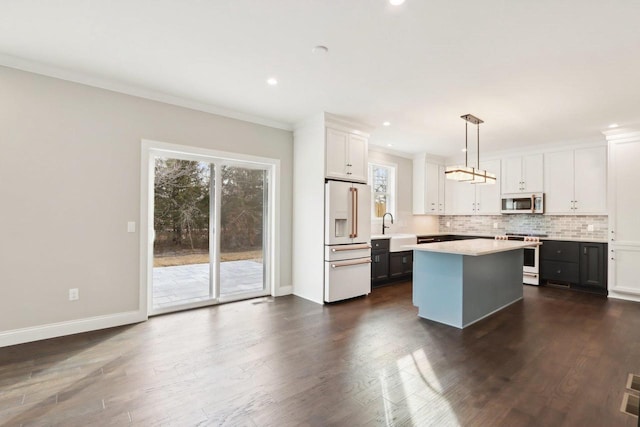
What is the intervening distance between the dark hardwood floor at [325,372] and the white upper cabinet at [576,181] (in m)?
2.35

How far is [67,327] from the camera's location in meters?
3.35

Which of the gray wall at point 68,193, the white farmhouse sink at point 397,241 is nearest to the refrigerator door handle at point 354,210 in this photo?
the white farmhouse sink at point 397,241

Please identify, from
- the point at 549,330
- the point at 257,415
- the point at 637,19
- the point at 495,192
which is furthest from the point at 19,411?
the point at 495,192

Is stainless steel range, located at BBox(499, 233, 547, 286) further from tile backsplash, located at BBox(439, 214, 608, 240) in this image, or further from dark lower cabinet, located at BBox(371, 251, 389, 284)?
dark lower cabinet, located at BBox(371, 251, 389, 284)

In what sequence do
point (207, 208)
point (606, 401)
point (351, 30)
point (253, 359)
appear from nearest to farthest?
point (606, 401), point (351, 30), point (253, 359), point (207, 208)

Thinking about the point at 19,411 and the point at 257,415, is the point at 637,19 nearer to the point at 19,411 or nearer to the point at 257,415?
the point at 257,415

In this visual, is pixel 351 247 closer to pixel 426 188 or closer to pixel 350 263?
pixel 350 263

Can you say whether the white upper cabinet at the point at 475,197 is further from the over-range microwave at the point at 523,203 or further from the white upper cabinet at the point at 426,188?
the white upper cabinet at the point at 426,188

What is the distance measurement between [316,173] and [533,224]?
15.9 ft

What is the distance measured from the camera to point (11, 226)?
3.10 metres

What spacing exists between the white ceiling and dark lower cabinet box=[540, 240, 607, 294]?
231 cm

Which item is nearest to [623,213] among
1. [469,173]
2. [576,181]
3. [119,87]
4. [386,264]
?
[576,181]

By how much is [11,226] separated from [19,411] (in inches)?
73.9

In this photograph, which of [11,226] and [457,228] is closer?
[11,226]
